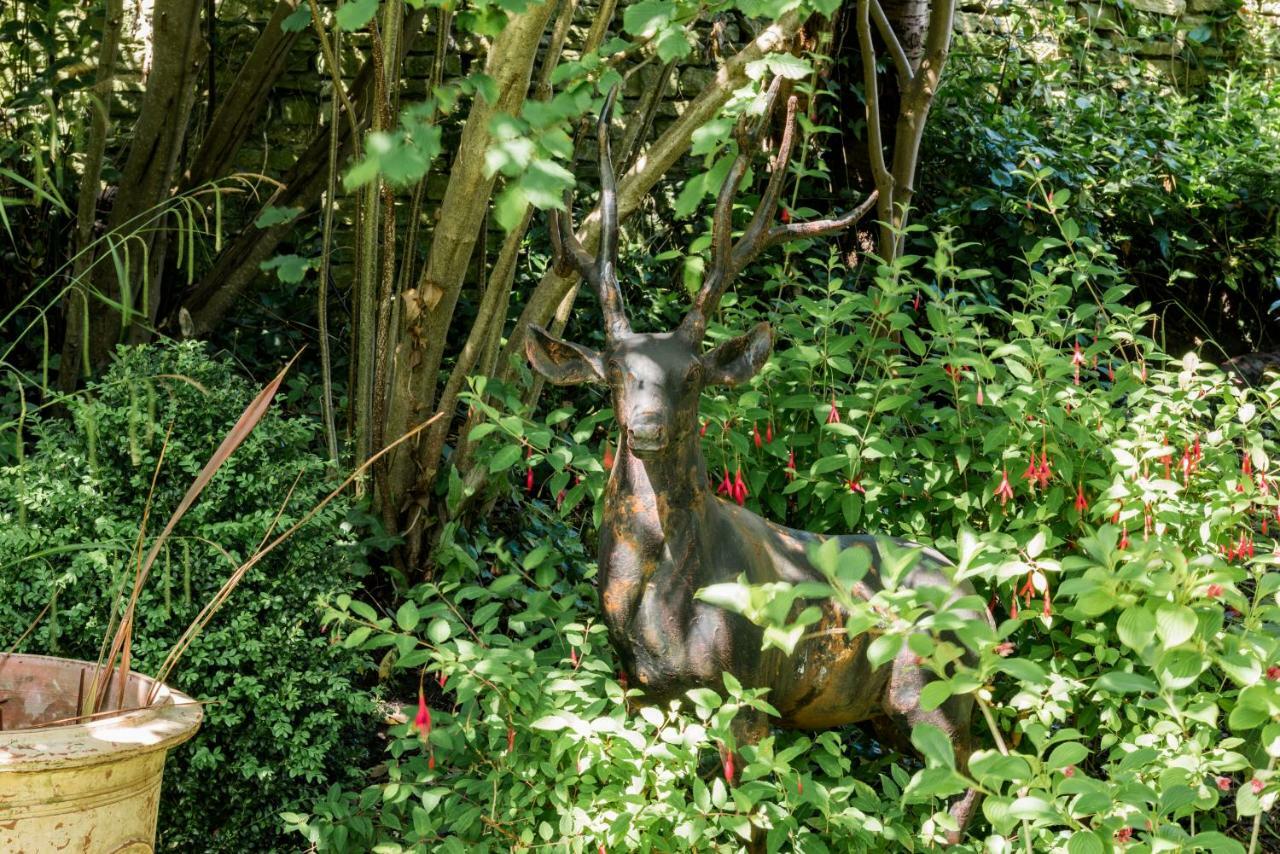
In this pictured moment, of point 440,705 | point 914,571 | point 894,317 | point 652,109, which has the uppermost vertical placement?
point 652,109

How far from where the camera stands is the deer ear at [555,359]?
3102mm

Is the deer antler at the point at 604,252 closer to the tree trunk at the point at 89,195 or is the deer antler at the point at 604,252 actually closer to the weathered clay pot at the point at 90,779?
the weathered clay pot at the point at 90,779

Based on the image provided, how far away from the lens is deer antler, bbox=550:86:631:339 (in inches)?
120

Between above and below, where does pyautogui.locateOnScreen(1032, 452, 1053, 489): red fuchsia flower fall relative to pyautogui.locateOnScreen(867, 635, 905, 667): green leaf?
below

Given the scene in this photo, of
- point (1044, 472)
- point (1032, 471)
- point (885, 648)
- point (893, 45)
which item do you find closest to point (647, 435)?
point (885, 648)

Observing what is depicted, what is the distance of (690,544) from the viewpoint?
2957 millimetres

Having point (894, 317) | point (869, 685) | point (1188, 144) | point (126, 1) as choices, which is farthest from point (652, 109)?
point (1188, 144)

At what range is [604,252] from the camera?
3150 millimetres

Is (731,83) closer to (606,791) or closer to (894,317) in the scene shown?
(894,317)

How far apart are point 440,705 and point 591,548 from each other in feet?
2.61

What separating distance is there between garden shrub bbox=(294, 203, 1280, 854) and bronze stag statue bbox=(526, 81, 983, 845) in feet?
0.40

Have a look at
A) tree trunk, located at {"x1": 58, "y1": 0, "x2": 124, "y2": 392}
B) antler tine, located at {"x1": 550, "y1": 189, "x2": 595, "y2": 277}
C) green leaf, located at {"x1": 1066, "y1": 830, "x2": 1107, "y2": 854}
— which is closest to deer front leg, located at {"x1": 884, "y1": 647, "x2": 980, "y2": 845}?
green leaf, located at {"x1": 1066, "y1": 830, "x2": 1107, "y2": 854}

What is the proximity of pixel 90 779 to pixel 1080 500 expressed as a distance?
105 inches

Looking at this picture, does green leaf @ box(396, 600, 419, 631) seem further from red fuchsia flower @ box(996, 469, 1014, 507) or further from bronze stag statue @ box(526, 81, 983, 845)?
red fuchsia flower @ box(996, 469, 1014, 507)
